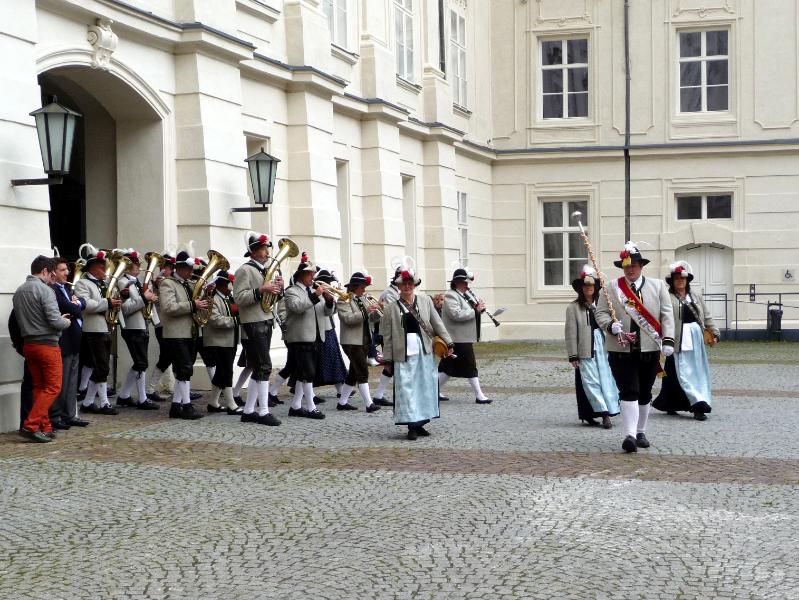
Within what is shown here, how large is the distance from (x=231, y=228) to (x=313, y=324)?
3044 millimetres

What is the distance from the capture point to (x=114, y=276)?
12625mm

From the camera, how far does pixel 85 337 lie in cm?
1231

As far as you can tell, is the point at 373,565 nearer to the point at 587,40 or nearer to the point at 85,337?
the point at 85,337

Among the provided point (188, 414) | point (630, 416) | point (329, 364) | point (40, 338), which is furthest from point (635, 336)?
point (40, 338)

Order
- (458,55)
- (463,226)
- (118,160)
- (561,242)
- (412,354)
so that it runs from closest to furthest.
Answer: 1. (412,354)
2. (118,160)
3. (458,55)
4. (463,226)
5. (561,242)

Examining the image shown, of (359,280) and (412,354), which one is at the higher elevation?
(359,280)

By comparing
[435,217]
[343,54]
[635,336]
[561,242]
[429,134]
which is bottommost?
[635,336]

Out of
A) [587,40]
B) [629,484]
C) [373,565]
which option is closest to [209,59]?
[629,484]

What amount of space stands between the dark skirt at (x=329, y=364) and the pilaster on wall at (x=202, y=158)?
7.77 feet

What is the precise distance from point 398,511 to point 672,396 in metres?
5.99

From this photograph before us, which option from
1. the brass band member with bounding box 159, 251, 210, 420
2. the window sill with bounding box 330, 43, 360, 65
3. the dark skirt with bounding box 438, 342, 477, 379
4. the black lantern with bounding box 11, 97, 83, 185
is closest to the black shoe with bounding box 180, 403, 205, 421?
the brass band member with bounding box 159, 251, 210, 420

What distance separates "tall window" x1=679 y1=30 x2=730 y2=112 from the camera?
2692cm

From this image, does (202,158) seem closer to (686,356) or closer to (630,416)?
(686,356)

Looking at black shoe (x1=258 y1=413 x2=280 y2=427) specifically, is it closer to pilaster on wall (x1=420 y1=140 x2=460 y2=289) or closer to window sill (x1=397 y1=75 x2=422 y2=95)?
window sill (x1=397 y1=75 x2=422 y2=95)
